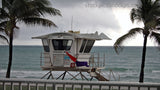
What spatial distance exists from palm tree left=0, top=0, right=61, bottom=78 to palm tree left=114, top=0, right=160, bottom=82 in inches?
179

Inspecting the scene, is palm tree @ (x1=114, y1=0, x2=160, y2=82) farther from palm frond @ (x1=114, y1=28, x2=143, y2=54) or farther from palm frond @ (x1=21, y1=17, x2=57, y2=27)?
palm frond @ (x1=21, y1=17, x2=57, y2=27)

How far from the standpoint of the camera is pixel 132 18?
1808cm

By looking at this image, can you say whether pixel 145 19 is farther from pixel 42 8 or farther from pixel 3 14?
pixel 3 14

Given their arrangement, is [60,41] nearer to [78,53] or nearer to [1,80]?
[78,53]

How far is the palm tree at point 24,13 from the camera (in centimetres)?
1811

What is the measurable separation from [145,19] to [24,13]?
7185 millimetres

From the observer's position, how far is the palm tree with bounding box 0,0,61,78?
18.1 metres

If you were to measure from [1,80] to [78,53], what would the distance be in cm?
1476

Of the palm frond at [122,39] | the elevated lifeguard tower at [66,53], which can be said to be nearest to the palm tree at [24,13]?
the elevated lifeguard tower at [66,53]

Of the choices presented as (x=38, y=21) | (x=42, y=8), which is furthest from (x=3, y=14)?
(x=42, y=8)

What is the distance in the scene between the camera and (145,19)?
17547 millimetres

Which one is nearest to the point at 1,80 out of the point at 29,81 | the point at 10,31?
the point at 29,81

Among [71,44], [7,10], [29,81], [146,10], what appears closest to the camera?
[29,81]

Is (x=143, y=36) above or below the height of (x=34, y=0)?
below
